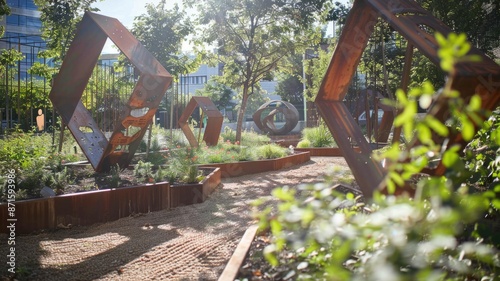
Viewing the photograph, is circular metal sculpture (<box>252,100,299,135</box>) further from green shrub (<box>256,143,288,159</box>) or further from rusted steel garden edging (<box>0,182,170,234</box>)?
rusted steel garden edging (<box>0,182,170,234</box>)

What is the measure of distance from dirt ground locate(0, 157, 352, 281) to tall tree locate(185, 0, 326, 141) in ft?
38.9

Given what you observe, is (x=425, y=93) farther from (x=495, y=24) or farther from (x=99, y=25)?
(x=495, y=24)

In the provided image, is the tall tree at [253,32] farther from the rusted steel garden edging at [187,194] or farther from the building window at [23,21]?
the building window at [23,21]

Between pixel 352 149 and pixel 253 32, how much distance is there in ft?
45.8

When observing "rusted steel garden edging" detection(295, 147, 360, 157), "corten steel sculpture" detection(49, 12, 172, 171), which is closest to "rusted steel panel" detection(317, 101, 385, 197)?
"corten steel sculpture" detection(49, 12, 172, 171)

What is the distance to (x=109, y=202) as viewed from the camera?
18.3 ft

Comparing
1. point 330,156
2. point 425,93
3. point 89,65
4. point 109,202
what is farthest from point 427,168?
point 330,156

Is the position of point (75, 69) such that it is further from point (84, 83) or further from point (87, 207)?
point (87, 207)

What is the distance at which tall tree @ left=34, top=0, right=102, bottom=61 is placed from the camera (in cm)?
1133

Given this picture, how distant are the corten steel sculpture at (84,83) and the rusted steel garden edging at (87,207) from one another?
1.35 metres

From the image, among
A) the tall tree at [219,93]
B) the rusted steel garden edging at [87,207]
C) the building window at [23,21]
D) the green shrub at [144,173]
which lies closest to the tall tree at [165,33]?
the green shrub at [144,173]

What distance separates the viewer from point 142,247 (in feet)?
14.3

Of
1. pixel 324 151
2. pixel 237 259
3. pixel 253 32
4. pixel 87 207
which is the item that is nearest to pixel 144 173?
pixel 87 207

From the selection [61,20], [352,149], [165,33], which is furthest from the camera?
[165,33]
